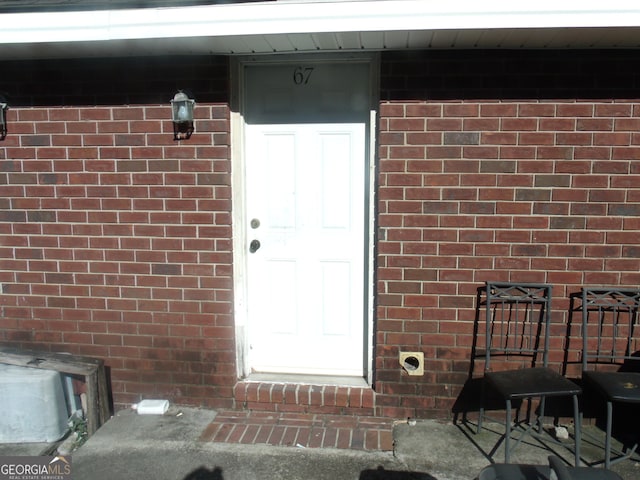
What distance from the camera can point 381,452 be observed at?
314 cm

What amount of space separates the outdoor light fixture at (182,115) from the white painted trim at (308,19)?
432mm

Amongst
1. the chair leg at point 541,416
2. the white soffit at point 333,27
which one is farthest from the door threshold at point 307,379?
the white soffit at point 333,27

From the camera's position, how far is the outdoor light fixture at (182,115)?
3389 millimetres

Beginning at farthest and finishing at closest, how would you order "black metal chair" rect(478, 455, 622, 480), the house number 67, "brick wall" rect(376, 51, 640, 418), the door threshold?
the door threshold < the house number 67 < "brick wall" rect(376, 51, 640, 418) < "black metal chair" rect(478, 455, 622, 480)

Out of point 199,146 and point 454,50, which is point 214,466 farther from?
point 454,50

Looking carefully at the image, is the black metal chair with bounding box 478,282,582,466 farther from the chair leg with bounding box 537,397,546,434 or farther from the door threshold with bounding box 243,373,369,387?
the door threshold with bounding box 243,373,369,387

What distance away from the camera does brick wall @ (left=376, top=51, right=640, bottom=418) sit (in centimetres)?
322

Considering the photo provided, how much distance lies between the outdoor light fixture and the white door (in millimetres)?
Answer: 430

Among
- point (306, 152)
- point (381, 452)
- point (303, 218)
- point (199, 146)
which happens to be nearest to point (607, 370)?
point (381, 452)

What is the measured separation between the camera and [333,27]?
2.96 metres

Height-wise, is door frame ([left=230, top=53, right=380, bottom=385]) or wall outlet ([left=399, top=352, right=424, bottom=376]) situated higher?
door frame ([left=230, top=53, right=380, bottom=385])

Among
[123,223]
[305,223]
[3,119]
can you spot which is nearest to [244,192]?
[305,223]

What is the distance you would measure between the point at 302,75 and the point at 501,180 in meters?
1.59

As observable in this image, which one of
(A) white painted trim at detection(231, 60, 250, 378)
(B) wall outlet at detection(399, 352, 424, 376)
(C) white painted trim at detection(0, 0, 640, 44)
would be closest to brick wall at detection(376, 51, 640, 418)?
(B) wall outlet at detection(399, 352, 424, 376)
